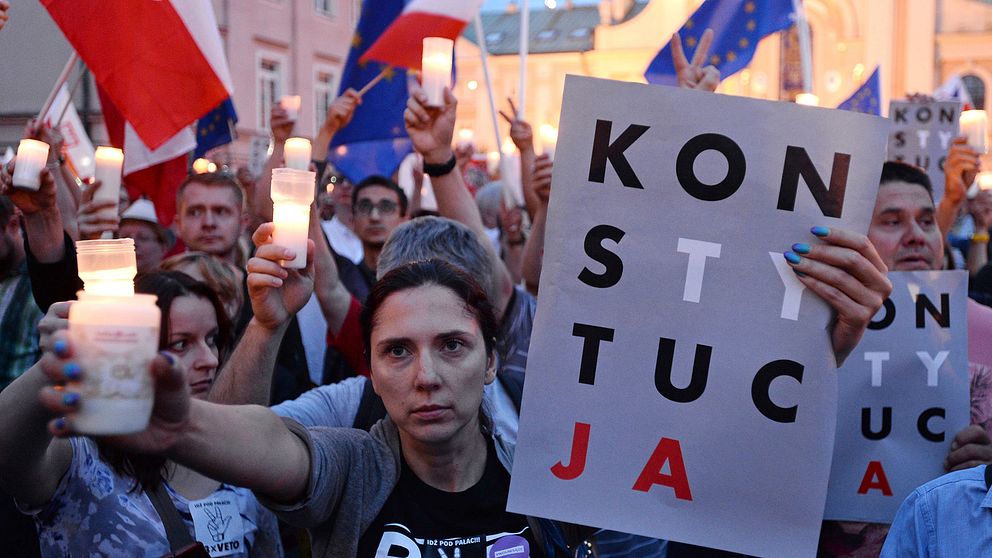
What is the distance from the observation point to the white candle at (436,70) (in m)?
3.89

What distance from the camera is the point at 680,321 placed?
237 cm

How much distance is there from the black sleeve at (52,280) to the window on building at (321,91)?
65.3 feet

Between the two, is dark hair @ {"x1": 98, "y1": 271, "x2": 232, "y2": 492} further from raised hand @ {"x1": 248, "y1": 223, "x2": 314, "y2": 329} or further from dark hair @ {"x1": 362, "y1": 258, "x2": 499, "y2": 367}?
dark hair @ {"x1": 362, "y1": 258, "x2": 499, "y2": 367}

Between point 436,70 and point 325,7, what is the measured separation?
809 inches

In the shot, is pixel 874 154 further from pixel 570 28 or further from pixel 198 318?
pixel 570 28

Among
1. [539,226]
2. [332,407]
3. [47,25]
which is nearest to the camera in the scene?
[332,407]

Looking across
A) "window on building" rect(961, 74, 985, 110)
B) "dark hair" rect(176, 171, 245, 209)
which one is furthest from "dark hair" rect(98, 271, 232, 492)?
"window on building" rect(961, 74, 985, 110)

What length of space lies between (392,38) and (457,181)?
239 cm

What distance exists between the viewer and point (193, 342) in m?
2.88

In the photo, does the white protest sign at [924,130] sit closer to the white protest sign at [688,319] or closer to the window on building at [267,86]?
the white protest sign at [688,319]

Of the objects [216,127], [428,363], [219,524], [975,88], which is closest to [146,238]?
[216,127]

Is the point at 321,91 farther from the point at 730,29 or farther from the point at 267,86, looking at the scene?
the point at 730,29

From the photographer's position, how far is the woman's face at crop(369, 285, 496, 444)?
2.25 m

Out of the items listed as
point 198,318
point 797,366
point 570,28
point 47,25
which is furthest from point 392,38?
point 570,28
